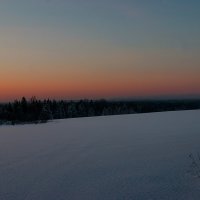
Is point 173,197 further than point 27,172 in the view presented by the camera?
No

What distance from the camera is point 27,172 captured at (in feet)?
64.2

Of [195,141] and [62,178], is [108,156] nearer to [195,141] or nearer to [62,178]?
[62,178]

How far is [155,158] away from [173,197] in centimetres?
889

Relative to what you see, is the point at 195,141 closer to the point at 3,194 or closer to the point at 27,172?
the point at 27,172

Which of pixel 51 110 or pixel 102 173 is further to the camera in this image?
pixel 51 110

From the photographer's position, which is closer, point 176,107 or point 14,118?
point 14,118

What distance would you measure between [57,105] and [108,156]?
8879 centimetres

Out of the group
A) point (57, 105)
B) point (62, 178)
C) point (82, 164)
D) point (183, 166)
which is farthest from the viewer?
point (57, 105)

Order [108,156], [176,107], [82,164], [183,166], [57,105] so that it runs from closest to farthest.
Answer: [183,166] < [82,164] < [108,156] < [57,105] < [176,107]

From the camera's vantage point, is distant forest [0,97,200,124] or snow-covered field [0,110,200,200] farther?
distant forest [0,97,200,124]

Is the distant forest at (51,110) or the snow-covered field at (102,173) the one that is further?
the distant forest at (51,110)

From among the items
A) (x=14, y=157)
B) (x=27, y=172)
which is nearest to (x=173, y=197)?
(x=27, y=172)

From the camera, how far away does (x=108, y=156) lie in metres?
24.4

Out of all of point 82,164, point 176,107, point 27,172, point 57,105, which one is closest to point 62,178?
point 27,172
